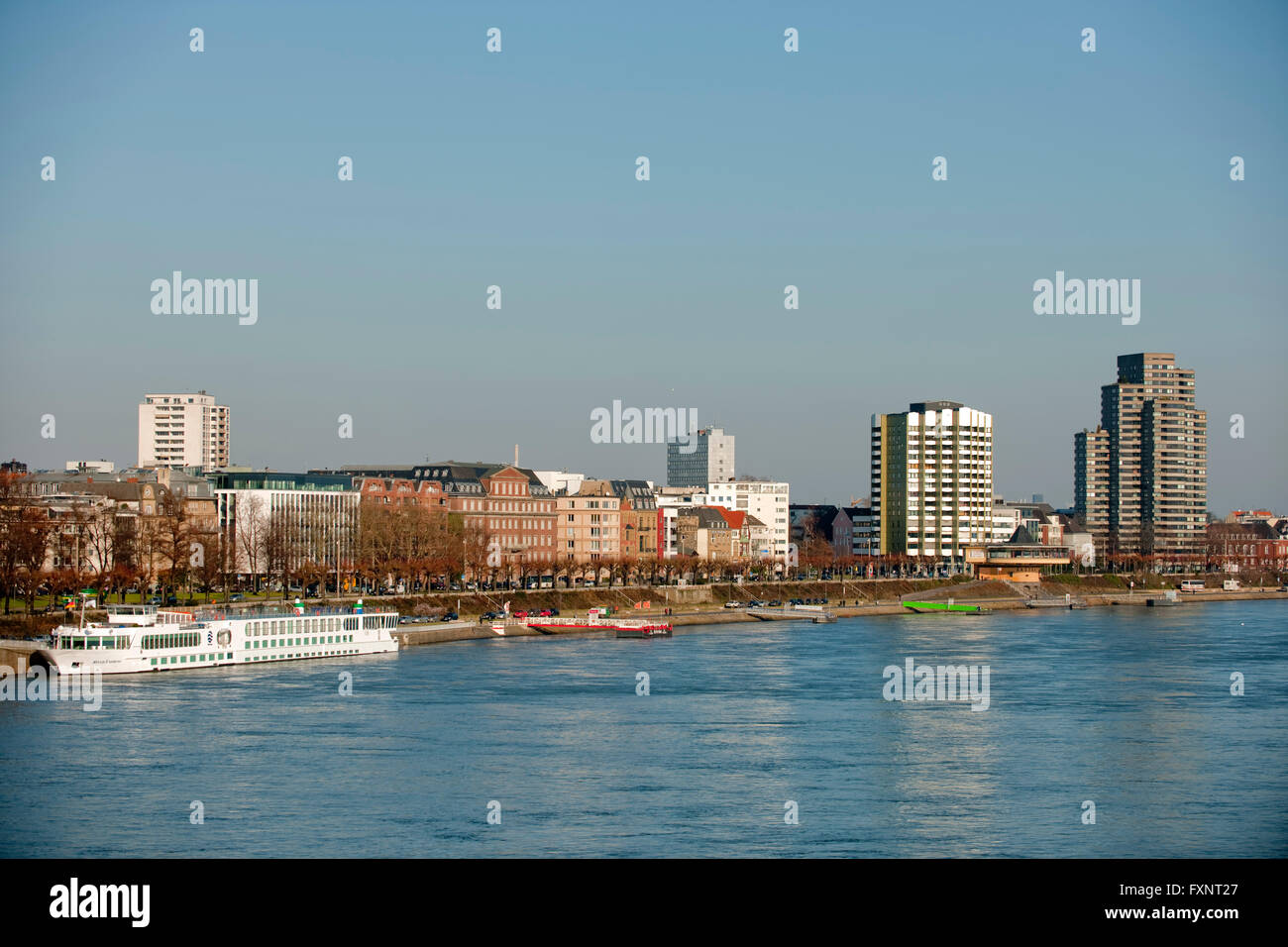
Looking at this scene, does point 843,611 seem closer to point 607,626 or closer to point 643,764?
point 607,626

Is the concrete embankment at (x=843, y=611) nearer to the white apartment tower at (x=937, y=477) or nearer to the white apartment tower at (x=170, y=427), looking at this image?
the white apartment tower at (x=937, y=477)

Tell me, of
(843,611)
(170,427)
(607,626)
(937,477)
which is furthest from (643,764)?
(170,427)

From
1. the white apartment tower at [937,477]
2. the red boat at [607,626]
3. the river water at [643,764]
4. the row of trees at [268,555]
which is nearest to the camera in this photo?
the river water at [643,764]

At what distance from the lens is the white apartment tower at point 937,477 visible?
148 m

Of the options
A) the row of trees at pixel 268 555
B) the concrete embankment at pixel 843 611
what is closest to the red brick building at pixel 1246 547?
the concrete embankment at pixel 843 611

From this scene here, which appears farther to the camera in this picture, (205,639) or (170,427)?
(170,427)

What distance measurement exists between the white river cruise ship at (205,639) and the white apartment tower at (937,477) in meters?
88.0

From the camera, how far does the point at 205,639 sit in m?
56.6

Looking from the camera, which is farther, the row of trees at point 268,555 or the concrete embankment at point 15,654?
the row of trees at point 268,555

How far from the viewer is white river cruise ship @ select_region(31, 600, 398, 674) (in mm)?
52125

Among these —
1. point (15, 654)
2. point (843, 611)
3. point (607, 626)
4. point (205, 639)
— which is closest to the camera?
point (15, 654)

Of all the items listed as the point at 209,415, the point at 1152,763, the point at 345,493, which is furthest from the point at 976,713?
the point at 209,415

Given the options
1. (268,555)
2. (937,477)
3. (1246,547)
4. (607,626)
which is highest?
(937,477)

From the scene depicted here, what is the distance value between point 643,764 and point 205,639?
26.1 metres
